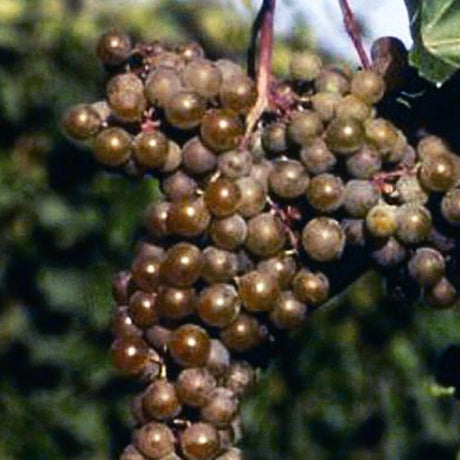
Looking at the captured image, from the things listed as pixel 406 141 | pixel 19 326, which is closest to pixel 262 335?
pixel 406 141

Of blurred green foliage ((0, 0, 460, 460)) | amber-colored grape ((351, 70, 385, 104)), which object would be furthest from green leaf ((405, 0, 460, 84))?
blurred green foliage ((0, 0, 460, 460))

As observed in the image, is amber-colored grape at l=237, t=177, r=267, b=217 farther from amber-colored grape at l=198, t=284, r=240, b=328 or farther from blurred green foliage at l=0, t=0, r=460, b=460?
blurred green foliage at l=0, t=0, r=460, b=460

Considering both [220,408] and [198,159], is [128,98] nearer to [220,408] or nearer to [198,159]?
[198,159]

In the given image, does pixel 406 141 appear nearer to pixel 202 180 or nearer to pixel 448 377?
pixel 202 180

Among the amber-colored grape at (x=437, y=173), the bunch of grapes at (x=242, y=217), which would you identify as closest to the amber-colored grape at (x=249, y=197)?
the bunch of grapes at (x=242, y=217)

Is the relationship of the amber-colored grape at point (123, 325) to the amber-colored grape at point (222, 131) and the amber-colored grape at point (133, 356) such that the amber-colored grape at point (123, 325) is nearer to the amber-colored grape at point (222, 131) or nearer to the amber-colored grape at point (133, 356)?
the amber-colored grape at point (133, 356)
